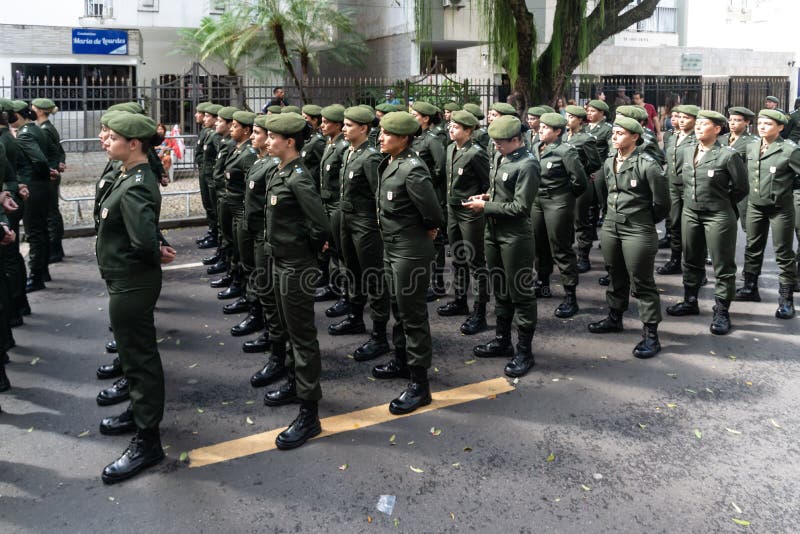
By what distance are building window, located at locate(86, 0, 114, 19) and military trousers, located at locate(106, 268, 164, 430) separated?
79.7 ft

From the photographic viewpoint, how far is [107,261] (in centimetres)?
451

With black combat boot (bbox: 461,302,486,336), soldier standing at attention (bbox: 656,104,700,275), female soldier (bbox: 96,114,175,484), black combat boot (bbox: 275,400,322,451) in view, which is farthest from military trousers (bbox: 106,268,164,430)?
soldier standing at attention (bbox: 656,104,700,275)

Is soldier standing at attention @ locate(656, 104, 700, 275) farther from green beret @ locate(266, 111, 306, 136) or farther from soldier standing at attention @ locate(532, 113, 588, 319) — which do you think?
green beret @ locate(266, 111, 306, 136)

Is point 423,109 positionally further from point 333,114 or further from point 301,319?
point 301,319

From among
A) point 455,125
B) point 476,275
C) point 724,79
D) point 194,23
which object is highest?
point 194,23

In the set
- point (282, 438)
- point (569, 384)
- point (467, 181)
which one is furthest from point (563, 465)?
point (467, 181)

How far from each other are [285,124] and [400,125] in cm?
88

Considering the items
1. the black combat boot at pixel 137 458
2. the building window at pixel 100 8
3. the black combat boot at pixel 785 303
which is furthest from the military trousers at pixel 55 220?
the building window at pixel 100 8

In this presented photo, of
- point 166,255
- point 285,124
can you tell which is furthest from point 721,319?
point 166,255

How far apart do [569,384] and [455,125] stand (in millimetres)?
2588

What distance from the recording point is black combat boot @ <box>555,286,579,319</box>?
25.2 ft

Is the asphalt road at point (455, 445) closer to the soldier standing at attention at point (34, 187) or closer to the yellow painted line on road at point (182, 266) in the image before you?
the soldier standing at attention at point (34, 187)

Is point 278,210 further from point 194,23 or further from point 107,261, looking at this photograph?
point 194,23

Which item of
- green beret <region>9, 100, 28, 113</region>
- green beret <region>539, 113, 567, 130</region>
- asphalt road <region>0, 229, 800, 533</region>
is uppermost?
green beret <region>9, 100, 28, 113</region>
